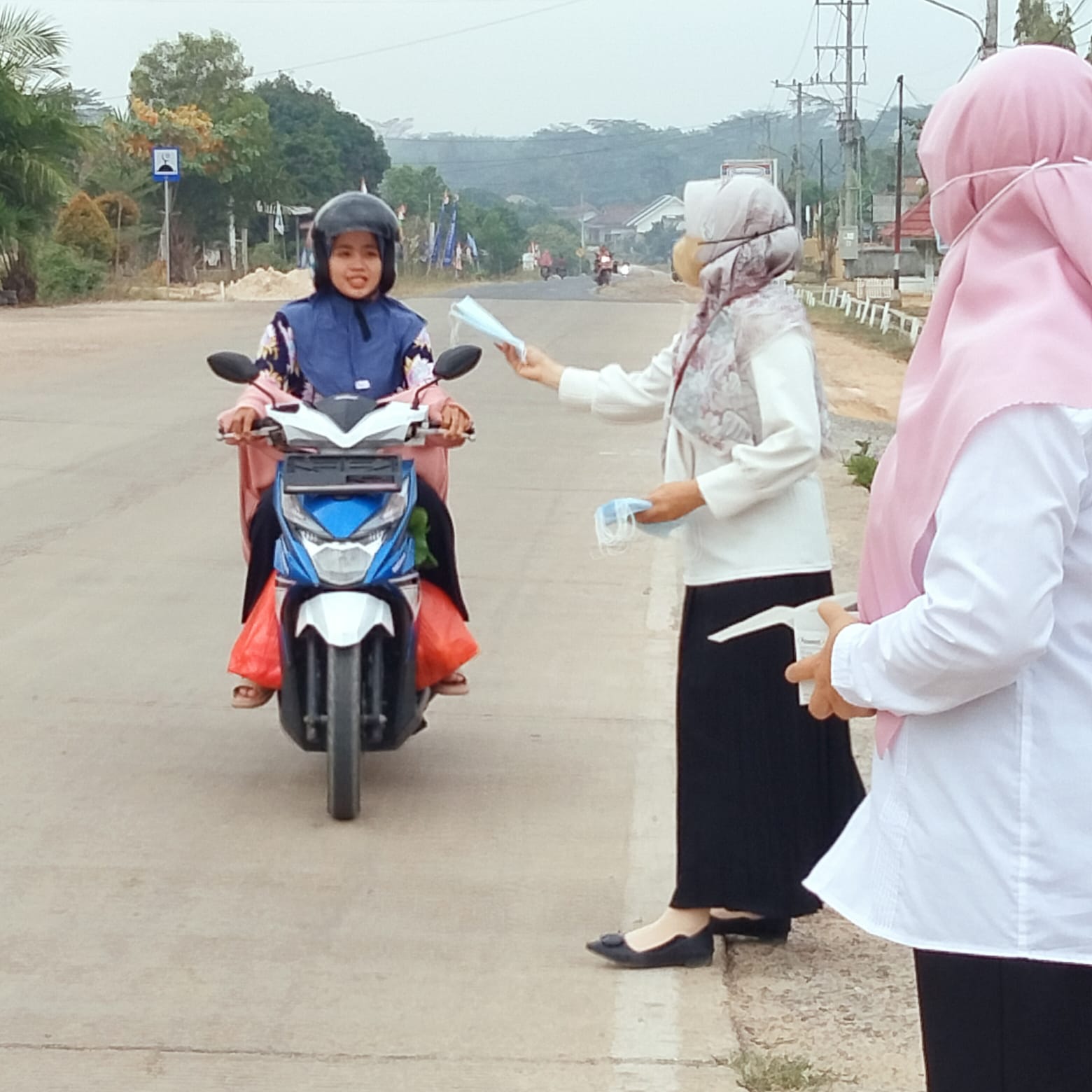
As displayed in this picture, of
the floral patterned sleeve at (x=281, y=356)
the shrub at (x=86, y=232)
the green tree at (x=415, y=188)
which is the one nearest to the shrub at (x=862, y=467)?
the floral patterned sleeve at (x=281, y=356)

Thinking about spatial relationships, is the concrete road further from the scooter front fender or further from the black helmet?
the black helmet

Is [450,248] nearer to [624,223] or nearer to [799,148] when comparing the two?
[799,148]

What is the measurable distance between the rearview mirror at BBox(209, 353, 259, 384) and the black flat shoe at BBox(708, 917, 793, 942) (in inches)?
81.1

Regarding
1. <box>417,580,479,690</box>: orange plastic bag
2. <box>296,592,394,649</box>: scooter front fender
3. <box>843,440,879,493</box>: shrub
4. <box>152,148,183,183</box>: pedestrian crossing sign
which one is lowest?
<box>843,440,879,493</box>: shrub

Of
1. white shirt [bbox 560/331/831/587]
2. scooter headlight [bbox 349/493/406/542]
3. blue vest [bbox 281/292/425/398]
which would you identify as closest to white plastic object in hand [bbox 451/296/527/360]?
white shirt [bbox 560/331/831/587]

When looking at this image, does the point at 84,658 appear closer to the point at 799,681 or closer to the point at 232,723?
the point at 232,723

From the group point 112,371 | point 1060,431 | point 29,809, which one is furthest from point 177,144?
point 1060,431

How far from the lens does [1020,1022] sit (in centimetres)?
240

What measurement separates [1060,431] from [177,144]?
56.7 m

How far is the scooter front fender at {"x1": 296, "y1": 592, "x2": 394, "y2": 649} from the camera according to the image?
5.32 m

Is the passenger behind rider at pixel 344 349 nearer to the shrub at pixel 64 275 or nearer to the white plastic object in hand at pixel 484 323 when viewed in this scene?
the white plastic object in hand at pixel 484 323

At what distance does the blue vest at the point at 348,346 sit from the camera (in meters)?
5.73

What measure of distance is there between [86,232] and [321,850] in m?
38.5

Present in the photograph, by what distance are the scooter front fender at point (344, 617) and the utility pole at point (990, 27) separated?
2645 centimetres
